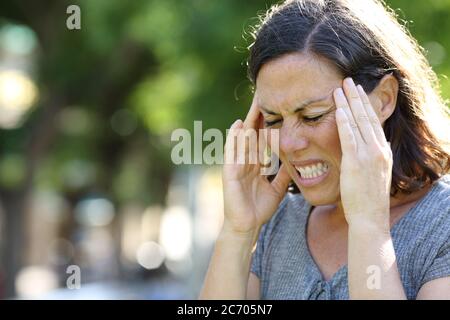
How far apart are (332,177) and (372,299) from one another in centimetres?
49

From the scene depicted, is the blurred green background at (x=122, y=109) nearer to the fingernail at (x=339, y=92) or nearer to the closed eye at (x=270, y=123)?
the closed eye at (x=270, y=123)

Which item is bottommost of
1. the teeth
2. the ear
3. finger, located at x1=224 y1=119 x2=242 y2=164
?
the teeth

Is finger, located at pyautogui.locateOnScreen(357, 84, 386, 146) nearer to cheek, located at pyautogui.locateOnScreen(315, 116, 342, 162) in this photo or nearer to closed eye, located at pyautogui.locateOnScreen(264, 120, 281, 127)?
cheek, located at pyautogui.locateOnScreen(315, 116, 342, 162)

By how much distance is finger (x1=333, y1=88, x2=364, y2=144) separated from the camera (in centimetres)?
236

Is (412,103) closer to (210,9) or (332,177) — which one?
(332,177)

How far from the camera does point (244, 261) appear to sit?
8.75ft

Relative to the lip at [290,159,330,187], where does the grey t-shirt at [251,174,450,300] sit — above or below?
below

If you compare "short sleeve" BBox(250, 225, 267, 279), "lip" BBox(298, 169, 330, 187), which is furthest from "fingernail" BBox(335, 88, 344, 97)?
"short sleeve" BBox(250, 225, 267, 279)

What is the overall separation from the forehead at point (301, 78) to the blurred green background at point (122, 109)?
128 centimetres

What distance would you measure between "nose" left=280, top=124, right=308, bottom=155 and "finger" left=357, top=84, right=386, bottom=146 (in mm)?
211

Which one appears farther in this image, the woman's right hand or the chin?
the woman's right hand

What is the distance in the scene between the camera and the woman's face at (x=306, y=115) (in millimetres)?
2482
